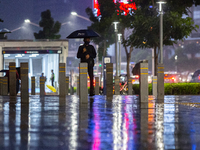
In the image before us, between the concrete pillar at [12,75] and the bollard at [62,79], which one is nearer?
the concrete pillar at [12,75]

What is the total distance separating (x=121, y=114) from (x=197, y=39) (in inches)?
3547

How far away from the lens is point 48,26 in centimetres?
6838

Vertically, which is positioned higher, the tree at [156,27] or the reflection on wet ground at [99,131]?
the tree at [156,27]

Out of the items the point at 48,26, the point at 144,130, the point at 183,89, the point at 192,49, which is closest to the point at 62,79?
the point at 144,130

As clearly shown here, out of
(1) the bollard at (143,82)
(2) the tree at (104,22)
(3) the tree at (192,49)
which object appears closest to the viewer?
(1) the bollard at (143,82)

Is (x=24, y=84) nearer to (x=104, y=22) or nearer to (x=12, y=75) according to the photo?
(x=12, y=75)

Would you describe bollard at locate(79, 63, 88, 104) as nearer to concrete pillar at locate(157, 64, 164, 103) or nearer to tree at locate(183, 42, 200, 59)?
concrete pillar at locate(157, 64, 164, 103)

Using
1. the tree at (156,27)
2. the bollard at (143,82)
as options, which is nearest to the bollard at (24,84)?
the bollard at (143,82)

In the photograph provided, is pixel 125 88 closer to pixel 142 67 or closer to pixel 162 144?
pixel 142 67

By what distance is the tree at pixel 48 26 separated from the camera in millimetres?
68125

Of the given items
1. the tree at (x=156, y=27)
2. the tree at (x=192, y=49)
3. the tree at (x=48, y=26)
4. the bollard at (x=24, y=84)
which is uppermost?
the tree at (x=48, y=26)

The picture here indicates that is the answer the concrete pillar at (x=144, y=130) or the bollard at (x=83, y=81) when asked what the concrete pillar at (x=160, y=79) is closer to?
the bollard at (x=83, y=81)

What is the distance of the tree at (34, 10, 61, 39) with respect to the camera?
68.1 meters

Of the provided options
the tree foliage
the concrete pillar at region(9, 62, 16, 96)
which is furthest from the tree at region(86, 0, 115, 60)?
the concrete pillar at region(9, 62, 16, 96)
